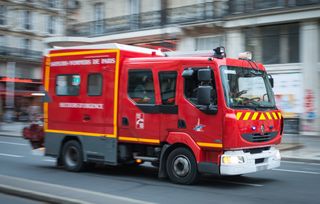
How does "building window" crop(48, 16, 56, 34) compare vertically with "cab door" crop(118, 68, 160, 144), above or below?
above

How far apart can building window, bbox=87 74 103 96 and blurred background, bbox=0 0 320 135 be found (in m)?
10.3

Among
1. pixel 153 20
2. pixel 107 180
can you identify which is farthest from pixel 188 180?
pixel 153 20

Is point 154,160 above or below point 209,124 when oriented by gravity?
below

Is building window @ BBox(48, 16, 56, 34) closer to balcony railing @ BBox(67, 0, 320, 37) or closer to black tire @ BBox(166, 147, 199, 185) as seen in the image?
balcony railing @ BBox(67, 0, 320, 37)

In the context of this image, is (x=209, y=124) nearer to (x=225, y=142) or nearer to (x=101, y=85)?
(x=225, y=142)

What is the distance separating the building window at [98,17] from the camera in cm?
3266

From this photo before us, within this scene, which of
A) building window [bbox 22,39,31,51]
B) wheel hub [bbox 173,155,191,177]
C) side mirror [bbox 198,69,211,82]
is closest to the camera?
side mirror [bbox 198,69,211,82]

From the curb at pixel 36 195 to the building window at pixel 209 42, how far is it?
1928cm

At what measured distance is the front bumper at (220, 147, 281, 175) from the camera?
359 inches

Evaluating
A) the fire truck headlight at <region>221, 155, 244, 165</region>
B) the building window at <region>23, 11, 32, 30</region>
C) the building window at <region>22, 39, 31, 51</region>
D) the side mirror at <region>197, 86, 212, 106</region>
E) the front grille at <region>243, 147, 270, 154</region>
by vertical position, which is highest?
the building window at <region>23, 11, 32, 30</region>

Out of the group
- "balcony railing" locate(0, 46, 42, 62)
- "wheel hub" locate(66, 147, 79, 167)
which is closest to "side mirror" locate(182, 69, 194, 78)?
"wheel hub" locate(66, 147, 79, 167)

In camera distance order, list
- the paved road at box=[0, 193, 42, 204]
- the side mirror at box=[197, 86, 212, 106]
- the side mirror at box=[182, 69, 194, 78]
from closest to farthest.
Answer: the paved road at box=[0, 193, 42, 204], the side mirror at box=[197, 86, 212, 106], the side mirror at box=[182, 69, 194, 78]

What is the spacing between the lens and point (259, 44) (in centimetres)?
2486

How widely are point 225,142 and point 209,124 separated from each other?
48cm
